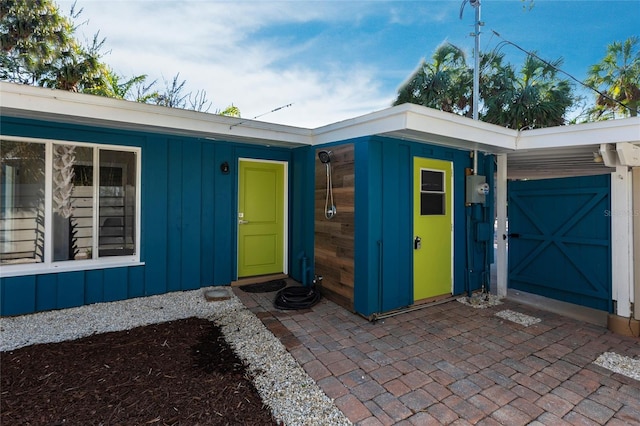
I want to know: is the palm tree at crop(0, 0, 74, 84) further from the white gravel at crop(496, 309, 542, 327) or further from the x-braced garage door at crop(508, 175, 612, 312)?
the white gravel at crop(496, 309, 542, 327)

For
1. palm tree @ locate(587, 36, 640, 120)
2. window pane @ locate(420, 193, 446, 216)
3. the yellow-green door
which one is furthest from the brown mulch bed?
palm tree @ locate(587, 36, 640, 120)

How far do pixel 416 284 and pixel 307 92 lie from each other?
576cm

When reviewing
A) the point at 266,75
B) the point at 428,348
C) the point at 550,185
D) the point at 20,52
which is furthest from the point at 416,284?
the point at 20,52

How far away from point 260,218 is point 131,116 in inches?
91.0

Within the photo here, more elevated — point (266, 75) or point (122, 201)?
point (266, 75)

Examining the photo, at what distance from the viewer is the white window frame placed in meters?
3.49

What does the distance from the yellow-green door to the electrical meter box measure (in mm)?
2894

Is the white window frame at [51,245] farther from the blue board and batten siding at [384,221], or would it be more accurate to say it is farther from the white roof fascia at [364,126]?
the blue board and batten siding at [384,221]

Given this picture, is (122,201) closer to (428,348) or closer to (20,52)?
(428,348)

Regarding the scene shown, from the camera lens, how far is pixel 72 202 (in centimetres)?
376

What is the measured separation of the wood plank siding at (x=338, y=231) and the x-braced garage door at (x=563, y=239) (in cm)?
291

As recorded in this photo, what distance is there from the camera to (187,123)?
3.75 meters

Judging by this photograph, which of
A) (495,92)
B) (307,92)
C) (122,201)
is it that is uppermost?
(495,92)

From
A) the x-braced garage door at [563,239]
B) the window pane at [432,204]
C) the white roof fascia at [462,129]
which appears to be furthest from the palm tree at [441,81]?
the window pane at [432,204]
